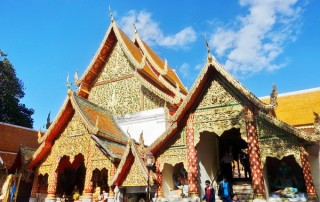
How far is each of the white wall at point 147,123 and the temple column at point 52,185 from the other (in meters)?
2.94

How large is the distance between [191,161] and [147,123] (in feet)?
12.0

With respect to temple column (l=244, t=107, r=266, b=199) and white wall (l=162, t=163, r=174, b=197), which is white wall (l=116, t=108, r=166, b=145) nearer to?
white wall (l=162, t=163, r=174, b=197)

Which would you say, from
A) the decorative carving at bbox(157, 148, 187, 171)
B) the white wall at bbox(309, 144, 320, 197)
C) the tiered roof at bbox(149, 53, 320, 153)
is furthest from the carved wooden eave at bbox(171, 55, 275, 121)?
the white wall at bbox(309, 144, 320, 197)

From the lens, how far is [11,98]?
2339cm

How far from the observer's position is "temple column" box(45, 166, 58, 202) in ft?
30.2

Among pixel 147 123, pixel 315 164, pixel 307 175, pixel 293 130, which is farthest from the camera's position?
pixel 147 123

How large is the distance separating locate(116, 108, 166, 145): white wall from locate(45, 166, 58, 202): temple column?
9.64 ft

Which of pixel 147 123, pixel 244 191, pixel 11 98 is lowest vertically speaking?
pixel 244 191

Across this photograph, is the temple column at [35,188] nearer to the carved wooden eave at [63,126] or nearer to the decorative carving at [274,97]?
the carved wooden eave at [63,126]

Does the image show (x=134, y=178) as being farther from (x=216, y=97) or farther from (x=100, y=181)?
(x=216, y=97)

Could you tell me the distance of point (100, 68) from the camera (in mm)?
13062

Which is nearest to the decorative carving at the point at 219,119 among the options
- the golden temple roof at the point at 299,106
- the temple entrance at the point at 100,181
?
the temple entrance at the point at 100,181

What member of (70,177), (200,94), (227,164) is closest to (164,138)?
(200,94)

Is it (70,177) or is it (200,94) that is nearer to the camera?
(200,94)
